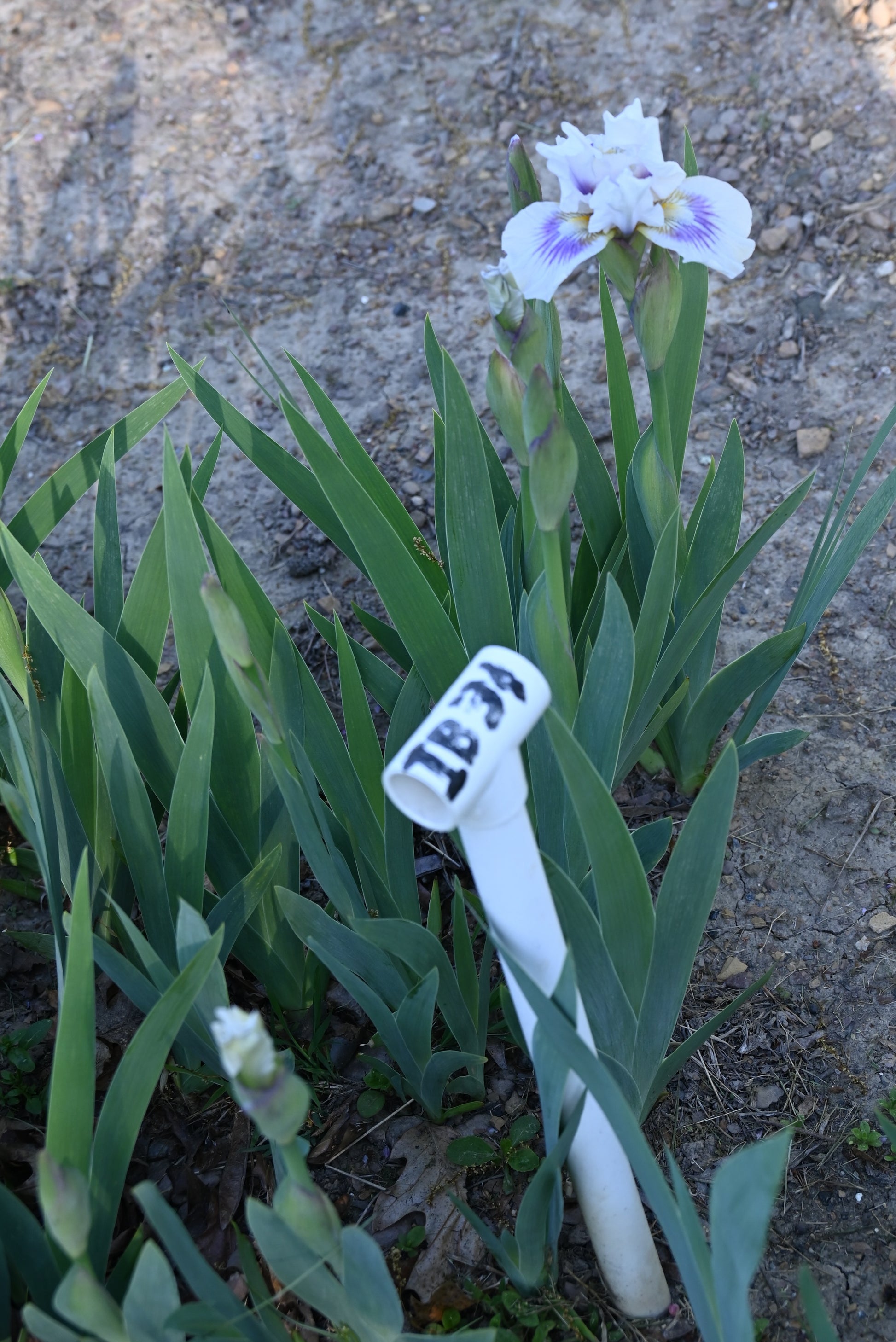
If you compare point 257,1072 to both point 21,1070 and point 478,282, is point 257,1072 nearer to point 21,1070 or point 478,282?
point 21,1070

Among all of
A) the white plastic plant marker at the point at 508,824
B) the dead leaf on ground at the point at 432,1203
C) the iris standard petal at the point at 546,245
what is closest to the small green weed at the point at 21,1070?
the dead leaf on ground at the point at 432,1203

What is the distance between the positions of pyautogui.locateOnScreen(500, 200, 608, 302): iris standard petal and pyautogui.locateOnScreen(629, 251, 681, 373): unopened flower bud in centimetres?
7

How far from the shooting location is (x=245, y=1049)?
62 cm

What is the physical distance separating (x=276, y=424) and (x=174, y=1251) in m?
1.98

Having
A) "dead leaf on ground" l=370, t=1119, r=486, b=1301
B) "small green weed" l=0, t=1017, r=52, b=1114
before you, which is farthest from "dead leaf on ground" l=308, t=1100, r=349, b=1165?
"small green weed" l=0, t=1017, r=52, b=1114

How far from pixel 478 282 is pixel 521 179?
1401 mm

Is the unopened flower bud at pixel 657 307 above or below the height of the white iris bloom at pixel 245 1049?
above

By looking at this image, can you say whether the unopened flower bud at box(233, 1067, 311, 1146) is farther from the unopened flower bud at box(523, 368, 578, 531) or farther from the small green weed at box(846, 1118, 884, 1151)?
the small green weed at box(846, 1118, 884, 1151)

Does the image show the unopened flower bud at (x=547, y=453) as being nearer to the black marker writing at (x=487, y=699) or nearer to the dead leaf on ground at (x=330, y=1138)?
the black marker writing at (x=487, y=699)

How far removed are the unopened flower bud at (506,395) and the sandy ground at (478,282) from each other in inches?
30.1

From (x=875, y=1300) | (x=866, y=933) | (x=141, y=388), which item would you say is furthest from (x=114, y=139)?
(x=875, y=1300)

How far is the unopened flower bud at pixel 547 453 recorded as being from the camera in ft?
2.89

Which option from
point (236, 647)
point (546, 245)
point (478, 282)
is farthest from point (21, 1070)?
point (478, 282)

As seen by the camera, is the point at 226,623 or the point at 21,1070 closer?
the point at 226,623
